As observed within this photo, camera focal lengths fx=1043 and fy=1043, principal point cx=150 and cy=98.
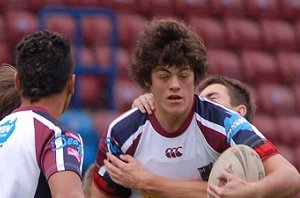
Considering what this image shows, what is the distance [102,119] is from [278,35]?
242cm

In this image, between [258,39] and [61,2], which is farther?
[258,39]

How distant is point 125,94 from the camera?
875 centimetres

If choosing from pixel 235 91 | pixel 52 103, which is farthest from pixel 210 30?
pixel 52 103

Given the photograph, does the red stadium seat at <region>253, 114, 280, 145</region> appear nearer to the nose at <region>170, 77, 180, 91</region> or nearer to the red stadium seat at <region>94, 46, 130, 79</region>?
the red stadium seat at <region>94, 46, 130, 79</region>

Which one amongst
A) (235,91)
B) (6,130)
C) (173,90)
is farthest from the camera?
(235,91)

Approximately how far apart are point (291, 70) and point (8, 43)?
9.13 ft


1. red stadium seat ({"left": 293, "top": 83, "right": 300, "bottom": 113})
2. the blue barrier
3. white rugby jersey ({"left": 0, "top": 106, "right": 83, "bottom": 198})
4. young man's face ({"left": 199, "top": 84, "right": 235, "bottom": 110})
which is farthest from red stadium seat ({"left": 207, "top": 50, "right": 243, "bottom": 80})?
white rugby jersey ({"left": 0, "top": 106, "right": 83, "bottom": 198})

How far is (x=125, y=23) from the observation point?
9320 mm

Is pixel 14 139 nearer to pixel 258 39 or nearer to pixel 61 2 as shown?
pixel 61 2

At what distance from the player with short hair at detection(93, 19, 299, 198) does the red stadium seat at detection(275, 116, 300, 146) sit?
199 inches

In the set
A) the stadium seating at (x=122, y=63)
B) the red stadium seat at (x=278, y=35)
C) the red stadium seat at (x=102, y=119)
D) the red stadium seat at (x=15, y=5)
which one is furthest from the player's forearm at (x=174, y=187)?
the red stadium seat at (x=278, y=35)

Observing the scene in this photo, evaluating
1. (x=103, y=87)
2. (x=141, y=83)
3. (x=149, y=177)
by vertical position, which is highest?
(x=141, y=83)

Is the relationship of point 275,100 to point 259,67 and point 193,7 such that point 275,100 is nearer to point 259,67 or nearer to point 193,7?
point 259,67

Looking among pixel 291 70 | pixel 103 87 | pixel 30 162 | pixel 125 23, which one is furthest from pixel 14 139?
pixel 291 70
